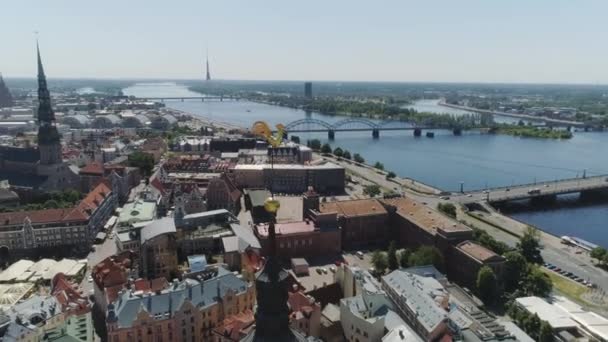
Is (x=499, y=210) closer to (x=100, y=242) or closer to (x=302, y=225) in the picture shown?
(x=302, y=225)

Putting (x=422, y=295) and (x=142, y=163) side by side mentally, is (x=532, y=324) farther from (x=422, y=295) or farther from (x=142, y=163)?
(x=142, y=163)

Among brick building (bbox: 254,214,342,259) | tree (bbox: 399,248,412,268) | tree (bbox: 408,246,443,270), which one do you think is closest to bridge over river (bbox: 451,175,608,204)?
tree (bbox: 399,248,412,268)

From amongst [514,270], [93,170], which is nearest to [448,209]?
[514,270]

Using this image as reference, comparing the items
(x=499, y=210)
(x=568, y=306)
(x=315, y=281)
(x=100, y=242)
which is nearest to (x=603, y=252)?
(x=568, y=306)

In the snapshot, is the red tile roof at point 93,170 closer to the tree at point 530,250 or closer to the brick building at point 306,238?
the brick building at point 306,238

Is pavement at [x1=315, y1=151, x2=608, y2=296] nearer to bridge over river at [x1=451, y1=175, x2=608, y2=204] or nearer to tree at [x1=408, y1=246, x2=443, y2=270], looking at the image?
bridge over river at [x1=451, y1=175, x2=608, y2=204]

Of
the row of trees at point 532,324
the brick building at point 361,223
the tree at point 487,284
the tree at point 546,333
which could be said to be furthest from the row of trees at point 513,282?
the brick building at point 361,223
